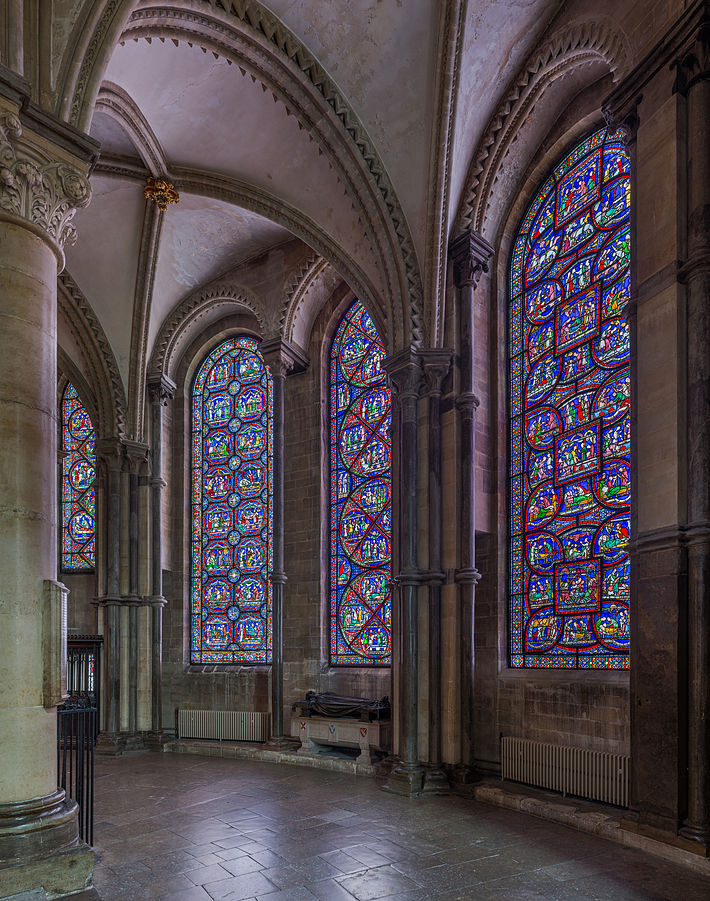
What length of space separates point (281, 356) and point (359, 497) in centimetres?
269

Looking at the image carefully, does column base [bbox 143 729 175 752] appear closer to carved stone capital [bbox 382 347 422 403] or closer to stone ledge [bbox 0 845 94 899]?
carved stone capital [bbox 382 347 422 403]

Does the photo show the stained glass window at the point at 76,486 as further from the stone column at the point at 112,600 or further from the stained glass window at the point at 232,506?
the stained glass window at the point at 232,506

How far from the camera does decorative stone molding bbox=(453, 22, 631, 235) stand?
800 centimetres

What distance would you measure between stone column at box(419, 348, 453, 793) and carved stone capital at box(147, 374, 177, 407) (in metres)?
6.22

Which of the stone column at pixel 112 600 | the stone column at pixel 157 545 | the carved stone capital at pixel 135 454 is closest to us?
the stone column at pixel 112 600

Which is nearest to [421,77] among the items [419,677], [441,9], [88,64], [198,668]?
[441,9]

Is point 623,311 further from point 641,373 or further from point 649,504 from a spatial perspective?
point 649,504

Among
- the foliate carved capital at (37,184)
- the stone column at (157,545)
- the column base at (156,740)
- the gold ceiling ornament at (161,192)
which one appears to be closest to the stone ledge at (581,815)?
the column base at (156,740)

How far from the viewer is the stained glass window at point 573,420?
8.25 metres

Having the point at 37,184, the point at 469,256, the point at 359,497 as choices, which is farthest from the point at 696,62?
the point at 359,497

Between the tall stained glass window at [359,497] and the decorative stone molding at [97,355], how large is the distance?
12.4ft

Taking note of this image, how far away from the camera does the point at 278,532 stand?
12695 millimetres

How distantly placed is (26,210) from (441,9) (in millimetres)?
5234

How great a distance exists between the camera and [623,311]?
8.37 m
